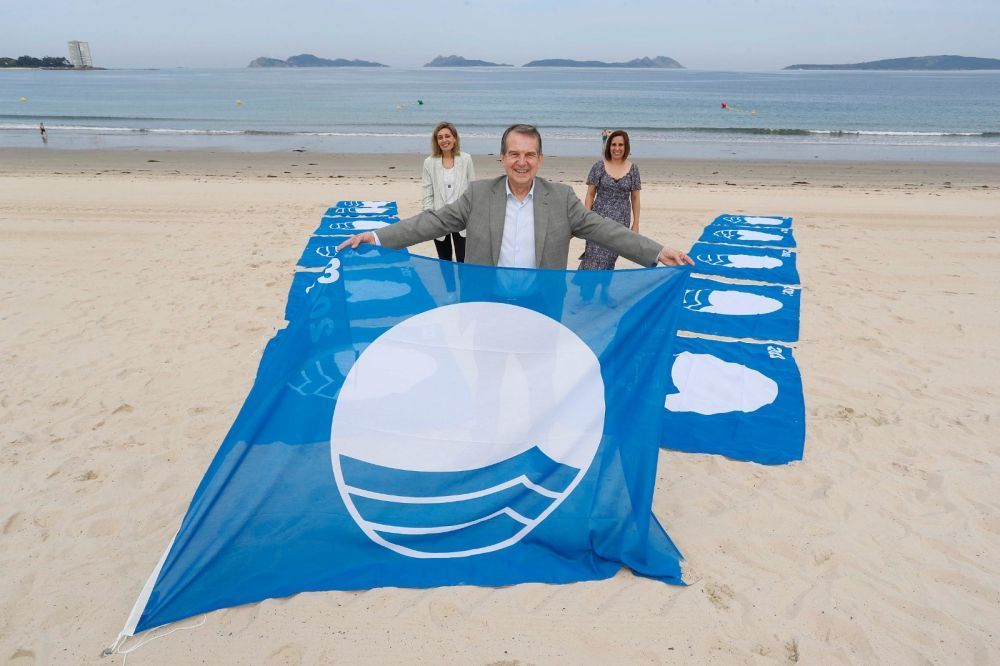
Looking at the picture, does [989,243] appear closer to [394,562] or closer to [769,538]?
[769,538]

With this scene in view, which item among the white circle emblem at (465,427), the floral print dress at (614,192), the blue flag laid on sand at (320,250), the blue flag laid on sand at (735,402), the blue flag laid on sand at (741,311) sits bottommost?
the blue flag laid on sand at (735,402)

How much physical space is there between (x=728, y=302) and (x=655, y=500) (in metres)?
3.66

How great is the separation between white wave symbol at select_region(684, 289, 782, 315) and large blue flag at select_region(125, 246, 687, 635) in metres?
3.73

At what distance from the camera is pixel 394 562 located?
2.95m

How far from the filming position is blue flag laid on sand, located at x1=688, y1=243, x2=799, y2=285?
25.3ft

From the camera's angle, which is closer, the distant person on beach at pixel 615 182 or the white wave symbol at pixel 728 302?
the distant person on beach at pixel 615 182

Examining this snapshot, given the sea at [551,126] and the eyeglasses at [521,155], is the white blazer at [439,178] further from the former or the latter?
the sea at [551,126]

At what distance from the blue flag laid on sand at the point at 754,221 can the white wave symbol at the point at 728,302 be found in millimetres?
3583

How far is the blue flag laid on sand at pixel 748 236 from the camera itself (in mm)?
9188

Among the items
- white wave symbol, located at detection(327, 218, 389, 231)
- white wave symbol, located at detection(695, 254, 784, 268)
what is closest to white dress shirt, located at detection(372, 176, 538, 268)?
white wave symbol, located at detection(695, 254, 784, 268)

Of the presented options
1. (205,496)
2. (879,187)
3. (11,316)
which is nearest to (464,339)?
(205,496)

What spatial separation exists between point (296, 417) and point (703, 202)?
11051mm

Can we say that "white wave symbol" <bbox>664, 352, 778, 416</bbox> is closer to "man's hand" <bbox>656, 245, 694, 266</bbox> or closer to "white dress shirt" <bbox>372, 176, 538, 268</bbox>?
"man's hand" <bbox>656, 245, 694, 266</bbox>

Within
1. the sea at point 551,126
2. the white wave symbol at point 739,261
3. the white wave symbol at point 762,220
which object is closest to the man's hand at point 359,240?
the white wave symbol at point 739,261
